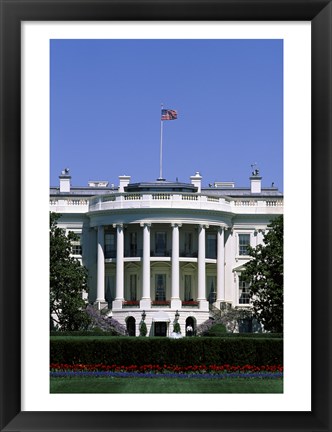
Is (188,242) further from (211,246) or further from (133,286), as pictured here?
(133,286)

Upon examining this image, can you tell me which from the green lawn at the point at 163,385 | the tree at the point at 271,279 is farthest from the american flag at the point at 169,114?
the green lawn at the point at 163,385

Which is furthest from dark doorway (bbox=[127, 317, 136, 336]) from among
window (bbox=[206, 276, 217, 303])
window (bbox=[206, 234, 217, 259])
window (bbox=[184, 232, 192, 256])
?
window (bbox=[206, 234, 217, 259])

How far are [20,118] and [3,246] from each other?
98 cm

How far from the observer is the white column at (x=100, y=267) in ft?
173

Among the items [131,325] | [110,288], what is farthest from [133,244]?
[131,325]

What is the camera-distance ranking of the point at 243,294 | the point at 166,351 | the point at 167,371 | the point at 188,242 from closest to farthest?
the point at 167,371 → the point at 166,351 → the point at 243,294 → the point at 188,242

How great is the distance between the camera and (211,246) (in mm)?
55094

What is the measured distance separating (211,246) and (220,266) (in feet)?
6.32

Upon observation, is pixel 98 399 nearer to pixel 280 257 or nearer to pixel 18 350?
pixel 18 350

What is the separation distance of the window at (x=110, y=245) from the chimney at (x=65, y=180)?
4.03m

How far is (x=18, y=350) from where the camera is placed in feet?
24.4

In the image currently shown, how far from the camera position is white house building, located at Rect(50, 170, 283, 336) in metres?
51.9

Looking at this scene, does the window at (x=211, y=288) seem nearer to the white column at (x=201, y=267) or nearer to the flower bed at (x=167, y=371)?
the white column at (x=201, y=267)

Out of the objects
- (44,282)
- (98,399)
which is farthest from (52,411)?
(44,282)
